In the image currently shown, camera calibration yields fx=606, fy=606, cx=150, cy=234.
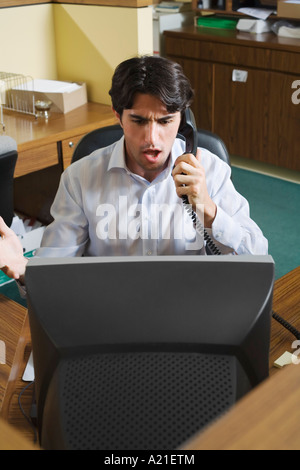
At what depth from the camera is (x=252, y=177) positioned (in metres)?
3.83

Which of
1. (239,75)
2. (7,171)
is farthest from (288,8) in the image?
(7,171)

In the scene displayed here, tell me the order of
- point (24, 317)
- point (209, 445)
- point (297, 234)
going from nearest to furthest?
1. point (209, 445)
2. point (24, 317)
3. point (297, 234)

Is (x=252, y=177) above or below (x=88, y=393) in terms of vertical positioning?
below

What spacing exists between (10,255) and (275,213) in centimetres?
240

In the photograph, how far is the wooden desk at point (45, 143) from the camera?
237 cm

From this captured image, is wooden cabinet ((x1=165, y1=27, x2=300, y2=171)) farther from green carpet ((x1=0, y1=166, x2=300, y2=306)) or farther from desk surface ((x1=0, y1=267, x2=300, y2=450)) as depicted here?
desk surface ((x1=0, y1=267, x2=300, y2=450))

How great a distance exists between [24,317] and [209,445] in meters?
0.83

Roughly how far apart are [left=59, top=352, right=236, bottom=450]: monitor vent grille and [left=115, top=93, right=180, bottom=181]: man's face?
2.55ft

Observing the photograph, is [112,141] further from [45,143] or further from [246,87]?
[246,87]

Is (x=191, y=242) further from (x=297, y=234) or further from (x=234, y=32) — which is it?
(x=234, y=32)

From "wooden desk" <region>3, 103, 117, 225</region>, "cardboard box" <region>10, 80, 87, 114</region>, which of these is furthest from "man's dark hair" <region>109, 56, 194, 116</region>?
"cardboard box" <region>10, 80, 87, 114</region>

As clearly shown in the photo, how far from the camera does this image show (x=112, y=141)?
1615mm

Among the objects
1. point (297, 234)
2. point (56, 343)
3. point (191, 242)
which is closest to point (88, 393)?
point (56, 343)

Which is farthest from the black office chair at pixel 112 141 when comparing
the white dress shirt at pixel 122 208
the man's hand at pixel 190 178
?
the man's hand at pixel 190 178
